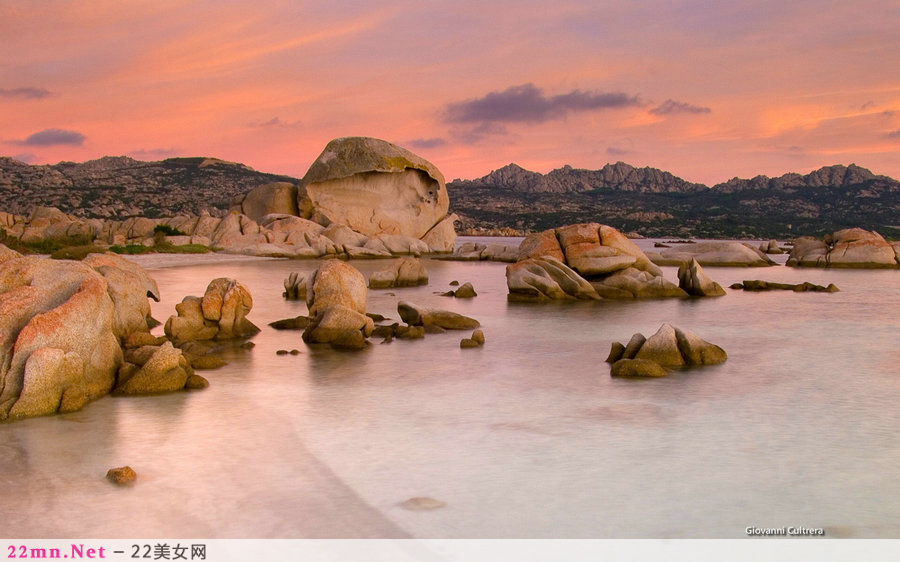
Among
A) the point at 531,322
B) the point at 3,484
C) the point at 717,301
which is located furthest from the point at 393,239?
the point at 3,484

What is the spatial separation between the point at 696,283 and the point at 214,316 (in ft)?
66.5

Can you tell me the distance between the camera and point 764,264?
173 feet

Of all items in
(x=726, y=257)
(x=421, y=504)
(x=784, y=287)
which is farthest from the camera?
(x=726, y=257)

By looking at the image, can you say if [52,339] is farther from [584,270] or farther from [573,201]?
[573,201]

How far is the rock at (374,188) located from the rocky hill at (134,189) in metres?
33.7

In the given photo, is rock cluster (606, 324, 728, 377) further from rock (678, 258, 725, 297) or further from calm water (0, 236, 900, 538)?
rock (678, 258, 725, 297)

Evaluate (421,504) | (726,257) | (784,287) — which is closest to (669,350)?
(421,504)

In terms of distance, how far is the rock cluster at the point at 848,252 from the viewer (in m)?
50.5

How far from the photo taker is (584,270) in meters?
31.0

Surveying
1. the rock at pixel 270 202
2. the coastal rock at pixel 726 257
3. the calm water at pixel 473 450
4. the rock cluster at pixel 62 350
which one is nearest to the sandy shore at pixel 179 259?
the rock at pixel 270 202

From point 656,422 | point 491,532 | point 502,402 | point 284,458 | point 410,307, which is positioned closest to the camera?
point 491,532

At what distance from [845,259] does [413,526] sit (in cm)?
5088

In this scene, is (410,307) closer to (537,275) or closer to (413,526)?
(537,275)

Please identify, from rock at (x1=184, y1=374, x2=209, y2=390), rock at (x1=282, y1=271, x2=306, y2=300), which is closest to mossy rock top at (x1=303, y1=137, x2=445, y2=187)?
rock at (x1=282, y1=271, x2=306, y2=300)
